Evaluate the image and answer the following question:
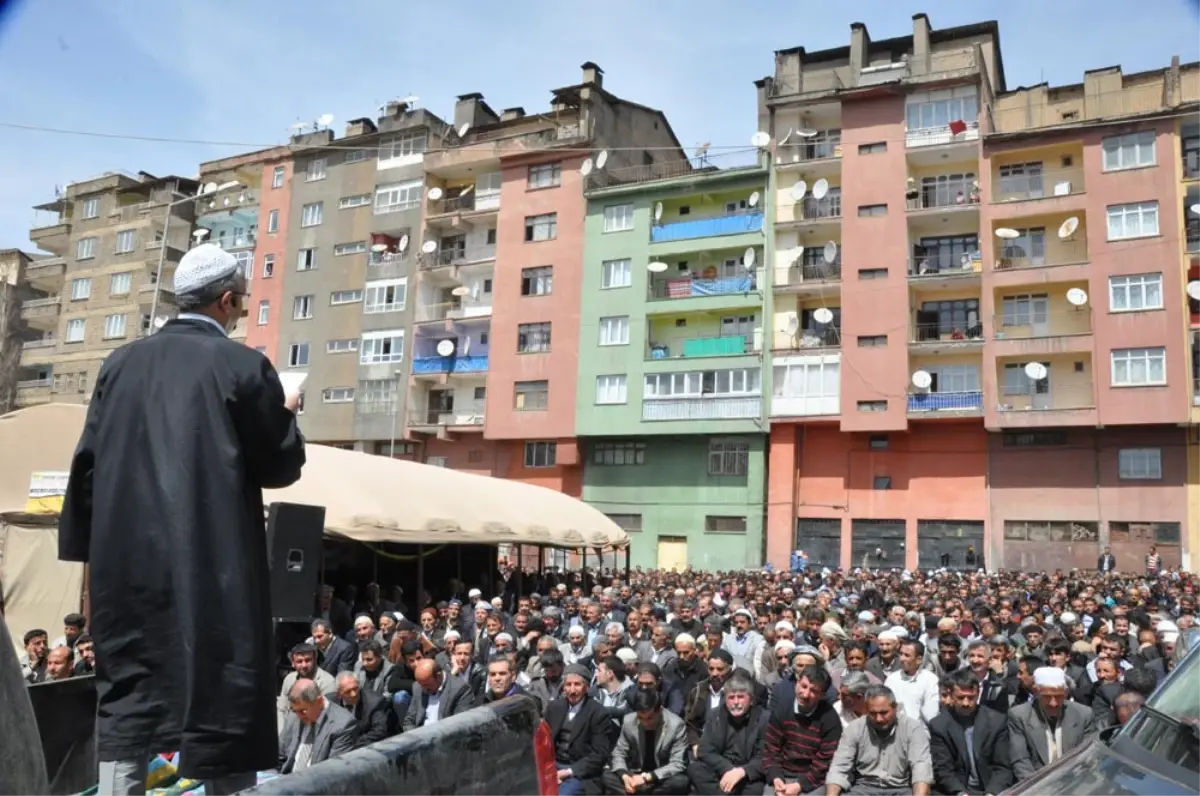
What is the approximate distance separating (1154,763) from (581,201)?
44932mm

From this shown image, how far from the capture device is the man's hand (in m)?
7.49

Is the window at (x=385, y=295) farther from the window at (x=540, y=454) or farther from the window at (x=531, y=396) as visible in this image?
the window at (x=540, y=454)

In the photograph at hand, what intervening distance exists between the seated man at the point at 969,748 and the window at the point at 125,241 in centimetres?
5989

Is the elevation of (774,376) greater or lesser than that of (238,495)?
greater

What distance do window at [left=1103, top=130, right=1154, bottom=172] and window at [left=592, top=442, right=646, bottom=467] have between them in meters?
21.8

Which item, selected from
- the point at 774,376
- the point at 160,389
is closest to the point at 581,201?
the point at 774,376

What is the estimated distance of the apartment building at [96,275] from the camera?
57.1 metres

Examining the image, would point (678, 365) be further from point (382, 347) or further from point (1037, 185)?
point (382, 347)

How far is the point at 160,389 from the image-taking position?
7.53ft

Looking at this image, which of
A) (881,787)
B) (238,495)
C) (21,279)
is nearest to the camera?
(238,495)

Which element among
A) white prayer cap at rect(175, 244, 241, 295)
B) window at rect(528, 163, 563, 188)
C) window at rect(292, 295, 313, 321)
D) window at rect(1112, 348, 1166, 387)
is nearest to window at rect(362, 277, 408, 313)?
window at rect(292, 295, 313, 321)

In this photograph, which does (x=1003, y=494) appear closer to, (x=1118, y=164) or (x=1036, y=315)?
(x=1036, y=315)

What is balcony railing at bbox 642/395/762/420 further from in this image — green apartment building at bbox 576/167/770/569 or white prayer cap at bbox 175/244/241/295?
white prayer cap at bbox 175/244/241/295

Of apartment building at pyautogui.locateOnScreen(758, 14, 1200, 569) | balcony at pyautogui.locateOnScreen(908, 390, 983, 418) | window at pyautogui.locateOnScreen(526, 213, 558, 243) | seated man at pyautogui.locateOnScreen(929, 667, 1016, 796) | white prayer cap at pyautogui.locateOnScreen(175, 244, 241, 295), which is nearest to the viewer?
white prayer cap at pyautogui.locateOnScreen(175, 244, 241, 295)
